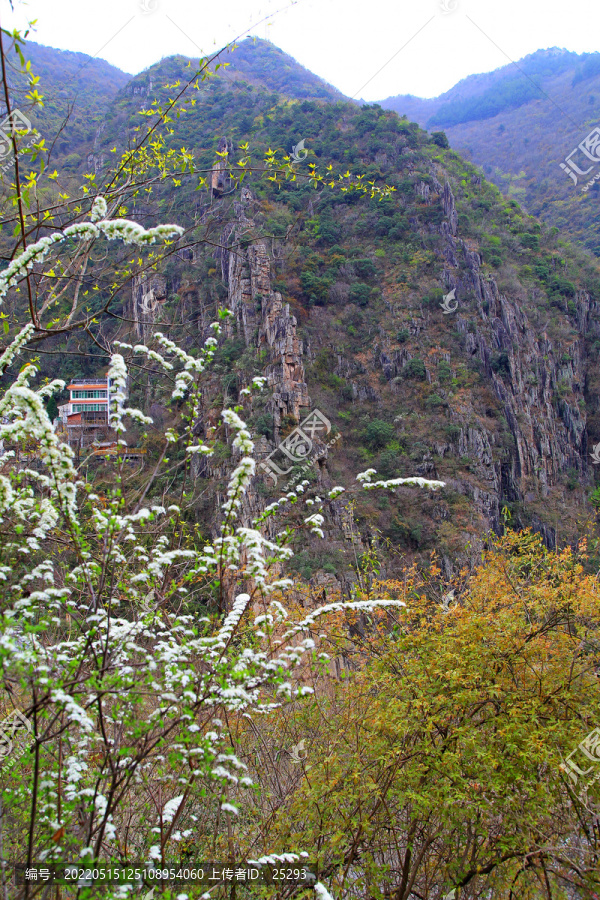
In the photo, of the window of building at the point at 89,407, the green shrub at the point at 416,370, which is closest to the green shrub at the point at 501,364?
the green shrub at the point at 416,370

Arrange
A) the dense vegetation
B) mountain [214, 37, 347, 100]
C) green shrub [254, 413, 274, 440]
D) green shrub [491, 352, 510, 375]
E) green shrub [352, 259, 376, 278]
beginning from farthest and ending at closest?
mountain [214, 37, 347, 100]
green shrub [352, 259, 376, 278]
green shrub [491, 352, 510, 375]
green shrub [254, 413, 274, 440]
the dense vegetation

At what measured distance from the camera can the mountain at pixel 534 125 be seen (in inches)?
1916

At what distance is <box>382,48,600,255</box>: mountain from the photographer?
48656 mm

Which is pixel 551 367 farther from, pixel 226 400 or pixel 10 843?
pixel 10 843

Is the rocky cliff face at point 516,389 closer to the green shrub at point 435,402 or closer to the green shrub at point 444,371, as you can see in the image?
the green shrub at point 435,402

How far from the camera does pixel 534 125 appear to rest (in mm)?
64375

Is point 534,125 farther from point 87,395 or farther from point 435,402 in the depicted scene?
point 87,395

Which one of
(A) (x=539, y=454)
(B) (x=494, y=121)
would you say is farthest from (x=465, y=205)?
(B) (x=494, y=121)

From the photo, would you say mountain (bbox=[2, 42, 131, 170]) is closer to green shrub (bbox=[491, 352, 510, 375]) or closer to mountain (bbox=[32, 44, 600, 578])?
mountain (bbox=[32, 44, 600, 578])

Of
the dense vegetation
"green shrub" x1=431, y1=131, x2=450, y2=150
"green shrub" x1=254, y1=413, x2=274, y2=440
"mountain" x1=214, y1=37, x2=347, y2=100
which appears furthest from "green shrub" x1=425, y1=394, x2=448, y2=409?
"mountain" x1=214, y1=37, x2=347, y2=100

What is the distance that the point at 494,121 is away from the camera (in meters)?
71.1

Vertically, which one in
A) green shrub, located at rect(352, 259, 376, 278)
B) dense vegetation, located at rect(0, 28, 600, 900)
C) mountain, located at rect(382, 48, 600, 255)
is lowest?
dense vegetation, located at rect(0, 28, 600, 900)

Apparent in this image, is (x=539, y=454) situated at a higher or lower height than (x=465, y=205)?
lower

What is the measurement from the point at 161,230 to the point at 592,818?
473 centimetres
